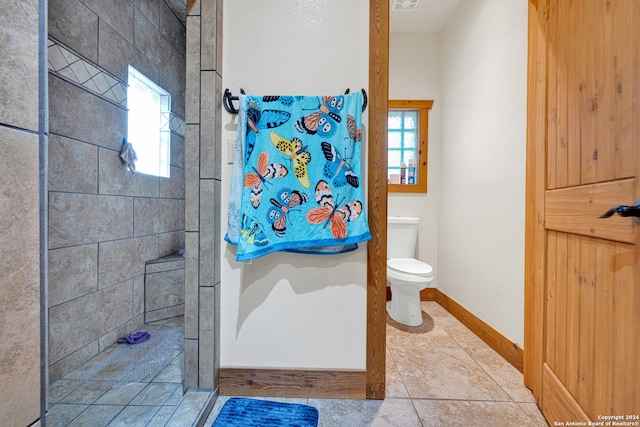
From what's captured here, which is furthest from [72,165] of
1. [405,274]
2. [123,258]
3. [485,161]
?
[485,161]

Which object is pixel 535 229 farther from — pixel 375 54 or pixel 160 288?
pixel 160 288

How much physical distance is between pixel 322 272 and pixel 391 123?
2.03m

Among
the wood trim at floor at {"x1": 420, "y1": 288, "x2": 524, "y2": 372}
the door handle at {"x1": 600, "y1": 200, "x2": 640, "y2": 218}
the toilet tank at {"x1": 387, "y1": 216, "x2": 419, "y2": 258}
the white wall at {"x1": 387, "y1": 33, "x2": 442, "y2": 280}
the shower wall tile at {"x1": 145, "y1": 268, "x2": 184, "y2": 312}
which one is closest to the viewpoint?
the door handle at {"x1": 600, "y1": 200, "x2": 640, "y2": 218}

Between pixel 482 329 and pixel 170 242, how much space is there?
2.55m

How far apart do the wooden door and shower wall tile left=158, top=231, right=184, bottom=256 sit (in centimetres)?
251

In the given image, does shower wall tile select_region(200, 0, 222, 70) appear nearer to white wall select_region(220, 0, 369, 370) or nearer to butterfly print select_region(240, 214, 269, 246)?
white wall select_region(220, 0, 369, 370)

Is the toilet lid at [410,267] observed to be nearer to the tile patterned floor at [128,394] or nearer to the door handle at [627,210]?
the door handle at [627,210]

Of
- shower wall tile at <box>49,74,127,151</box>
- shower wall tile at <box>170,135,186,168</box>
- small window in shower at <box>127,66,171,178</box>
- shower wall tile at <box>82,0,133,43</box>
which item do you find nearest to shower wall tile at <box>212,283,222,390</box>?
shower wall tile at <box>49,74,127,151</box>

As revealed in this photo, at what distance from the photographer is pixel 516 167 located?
1559 millimetres

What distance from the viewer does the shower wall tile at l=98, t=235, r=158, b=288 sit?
63.3 inches

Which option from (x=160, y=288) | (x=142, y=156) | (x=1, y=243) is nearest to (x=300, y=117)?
(x=1, y=243)

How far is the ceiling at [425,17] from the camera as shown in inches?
88.6

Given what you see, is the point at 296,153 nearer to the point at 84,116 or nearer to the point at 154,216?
the point at 84,116

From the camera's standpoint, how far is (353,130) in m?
1.18
